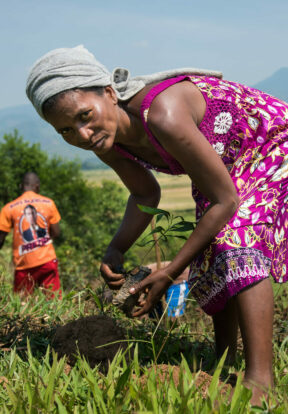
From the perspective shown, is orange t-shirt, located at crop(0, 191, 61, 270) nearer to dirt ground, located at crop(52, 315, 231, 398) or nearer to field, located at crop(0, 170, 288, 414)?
field, located at crop(0, 170, 288, 414)

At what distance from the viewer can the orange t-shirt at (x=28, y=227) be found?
5934mm

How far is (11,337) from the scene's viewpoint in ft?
9.64

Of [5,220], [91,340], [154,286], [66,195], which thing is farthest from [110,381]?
[66,195]

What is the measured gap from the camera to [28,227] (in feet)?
19.5

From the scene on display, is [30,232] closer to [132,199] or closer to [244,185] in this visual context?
[132,199]

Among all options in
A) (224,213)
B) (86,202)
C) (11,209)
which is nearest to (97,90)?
(224,213)

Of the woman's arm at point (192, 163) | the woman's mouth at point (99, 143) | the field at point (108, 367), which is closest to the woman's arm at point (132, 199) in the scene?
the field at point (108, 367)

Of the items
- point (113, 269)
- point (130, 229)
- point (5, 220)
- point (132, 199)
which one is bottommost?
point (5, 220)

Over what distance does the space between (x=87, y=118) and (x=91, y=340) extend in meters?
1.13

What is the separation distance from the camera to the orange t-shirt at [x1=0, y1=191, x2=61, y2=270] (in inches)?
234

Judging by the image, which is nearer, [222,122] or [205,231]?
[205,231]

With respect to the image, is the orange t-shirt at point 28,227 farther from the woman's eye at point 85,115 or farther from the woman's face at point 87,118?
the woman's eye at point 85,115

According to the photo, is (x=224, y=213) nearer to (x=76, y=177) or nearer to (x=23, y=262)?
(x=23, y=262)

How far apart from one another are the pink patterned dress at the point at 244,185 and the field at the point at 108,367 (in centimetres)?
34
